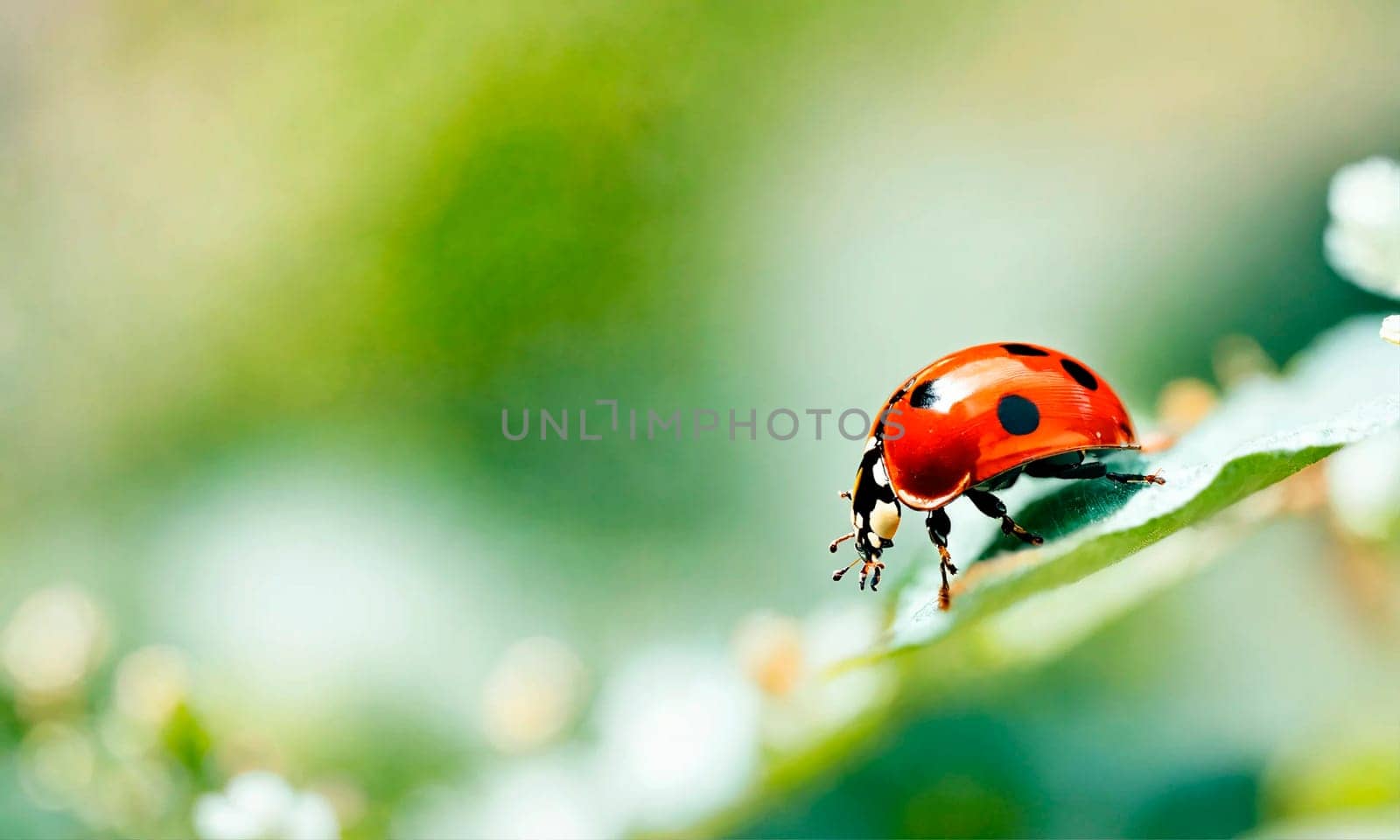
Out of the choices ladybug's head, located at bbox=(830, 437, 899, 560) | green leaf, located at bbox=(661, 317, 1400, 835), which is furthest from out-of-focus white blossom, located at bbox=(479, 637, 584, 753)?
ladybug's head, located at bbox=(830, 437, 899, 560)

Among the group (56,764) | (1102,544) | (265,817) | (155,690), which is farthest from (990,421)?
(56,764)

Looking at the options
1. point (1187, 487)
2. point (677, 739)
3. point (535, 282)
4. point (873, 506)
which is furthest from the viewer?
point (535, 282)

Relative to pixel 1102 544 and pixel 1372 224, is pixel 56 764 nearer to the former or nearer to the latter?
pixel 1102 544

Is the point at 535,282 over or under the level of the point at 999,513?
over

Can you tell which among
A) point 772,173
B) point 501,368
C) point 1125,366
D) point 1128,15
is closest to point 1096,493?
point 1125,366

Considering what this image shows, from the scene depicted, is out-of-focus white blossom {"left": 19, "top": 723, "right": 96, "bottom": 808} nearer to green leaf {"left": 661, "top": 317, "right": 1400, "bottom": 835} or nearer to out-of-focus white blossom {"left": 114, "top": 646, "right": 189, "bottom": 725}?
out-of-focus white blossom {"left": 114, "top": 646, "right": 189, "bottom": 725}

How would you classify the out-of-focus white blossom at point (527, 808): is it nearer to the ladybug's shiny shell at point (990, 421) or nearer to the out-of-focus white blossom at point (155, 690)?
the out-of-focus white blossom at point (155, 690)
